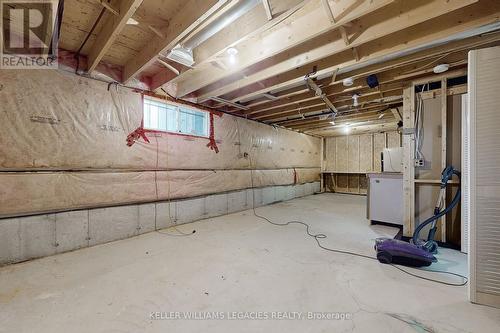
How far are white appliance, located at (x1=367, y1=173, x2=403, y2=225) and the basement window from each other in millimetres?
3509

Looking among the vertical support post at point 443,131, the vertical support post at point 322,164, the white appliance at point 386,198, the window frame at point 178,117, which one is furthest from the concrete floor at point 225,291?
the vertical support post at point 322,164

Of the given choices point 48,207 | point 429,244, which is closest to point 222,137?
point 48,207

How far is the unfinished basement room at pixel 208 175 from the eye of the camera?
158 centimetres

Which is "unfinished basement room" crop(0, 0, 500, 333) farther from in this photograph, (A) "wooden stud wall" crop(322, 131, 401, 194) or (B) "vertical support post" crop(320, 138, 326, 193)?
(B) "vertical support post" crop(320, 138, 326, 193)

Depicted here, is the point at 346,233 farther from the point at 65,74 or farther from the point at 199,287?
the point at 65,74

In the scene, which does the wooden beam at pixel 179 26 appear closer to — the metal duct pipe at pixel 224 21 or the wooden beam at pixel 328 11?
the metal duct pipe at pixel 224 21

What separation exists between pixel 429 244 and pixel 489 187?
122cm

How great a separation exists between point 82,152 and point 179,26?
2.13m

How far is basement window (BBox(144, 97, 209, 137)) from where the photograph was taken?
142 inches

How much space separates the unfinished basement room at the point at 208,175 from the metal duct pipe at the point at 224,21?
0.01 metres

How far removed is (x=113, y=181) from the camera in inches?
122

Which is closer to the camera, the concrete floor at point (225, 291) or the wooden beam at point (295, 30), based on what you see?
the concrete floor at point (225, 291)

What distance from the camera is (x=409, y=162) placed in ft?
10.2

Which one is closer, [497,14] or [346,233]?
[497,14]
